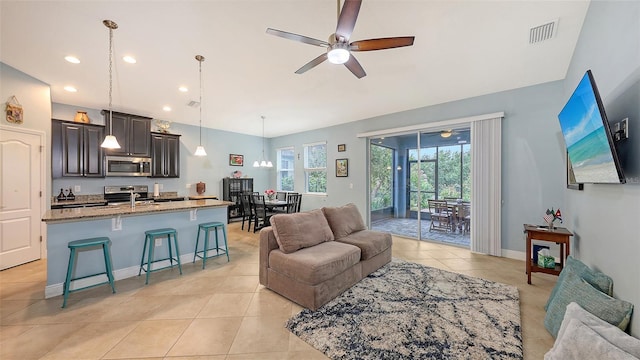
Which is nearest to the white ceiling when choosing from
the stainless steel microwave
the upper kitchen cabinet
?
the upper kitchen cabinet

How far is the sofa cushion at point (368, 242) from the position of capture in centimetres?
309

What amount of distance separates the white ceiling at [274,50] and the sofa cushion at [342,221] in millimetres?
2043

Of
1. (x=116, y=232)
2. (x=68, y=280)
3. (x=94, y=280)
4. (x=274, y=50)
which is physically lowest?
(x=94, y=280)

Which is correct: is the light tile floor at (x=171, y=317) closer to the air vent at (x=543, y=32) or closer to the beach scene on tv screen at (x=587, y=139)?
the beach scene on tv screen at (x=587, y=139)

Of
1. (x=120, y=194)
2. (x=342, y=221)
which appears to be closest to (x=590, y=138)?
(x=342, y=221)

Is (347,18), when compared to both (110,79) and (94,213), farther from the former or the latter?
(110,79)

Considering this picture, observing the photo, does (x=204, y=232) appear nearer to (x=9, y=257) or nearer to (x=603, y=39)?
(x=9, y=257)

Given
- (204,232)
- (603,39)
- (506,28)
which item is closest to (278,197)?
(204,232)

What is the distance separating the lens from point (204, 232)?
3898 millimetres

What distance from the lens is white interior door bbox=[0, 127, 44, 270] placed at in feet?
11.2

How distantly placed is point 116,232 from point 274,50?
3.07 m

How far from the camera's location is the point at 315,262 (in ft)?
7.97

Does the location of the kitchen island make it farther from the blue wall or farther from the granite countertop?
the blue wall

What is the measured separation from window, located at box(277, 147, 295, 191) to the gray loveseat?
447 cm
